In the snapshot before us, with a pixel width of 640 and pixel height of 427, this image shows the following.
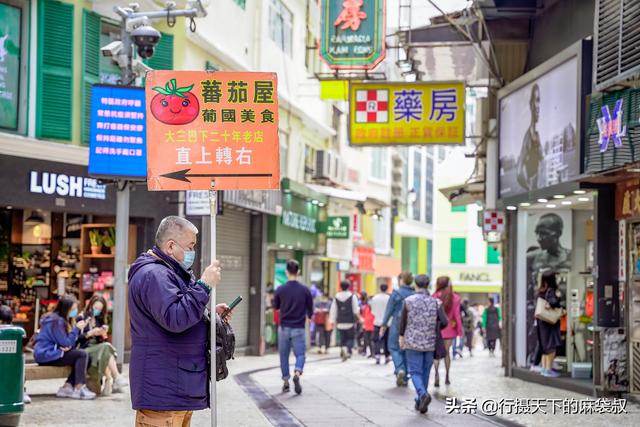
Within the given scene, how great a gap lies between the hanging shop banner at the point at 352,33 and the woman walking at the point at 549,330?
4842 mm

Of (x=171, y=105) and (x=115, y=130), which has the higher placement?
(x=115, y=130)

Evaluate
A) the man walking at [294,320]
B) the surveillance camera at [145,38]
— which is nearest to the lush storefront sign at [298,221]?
the man walking at [294,320]

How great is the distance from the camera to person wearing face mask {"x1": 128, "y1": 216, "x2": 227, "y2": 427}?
633 centimetres

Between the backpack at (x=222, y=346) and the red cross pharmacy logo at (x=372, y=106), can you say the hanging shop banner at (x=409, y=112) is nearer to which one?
the red cross pharmacy logo at (x=372, y=106)

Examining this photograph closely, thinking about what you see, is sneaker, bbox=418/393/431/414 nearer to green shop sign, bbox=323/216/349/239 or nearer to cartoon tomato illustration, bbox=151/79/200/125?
cartoon tomato illustration, bbox=151/79/200/125

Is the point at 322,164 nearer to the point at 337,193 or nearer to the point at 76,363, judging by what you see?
the point at 337,193

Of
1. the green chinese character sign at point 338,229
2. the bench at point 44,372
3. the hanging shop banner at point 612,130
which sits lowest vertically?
the bench at point 44,372

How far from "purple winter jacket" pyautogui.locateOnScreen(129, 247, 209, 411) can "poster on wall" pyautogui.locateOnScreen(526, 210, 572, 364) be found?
41.9 feet

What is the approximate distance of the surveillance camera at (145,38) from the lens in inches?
581

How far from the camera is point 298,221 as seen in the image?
1187 inches

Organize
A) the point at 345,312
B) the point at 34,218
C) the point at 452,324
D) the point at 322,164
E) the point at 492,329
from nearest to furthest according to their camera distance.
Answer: the point at 452,324
the point at 34,218
the point at 345,312
the point at 492,329
the point at 322,164

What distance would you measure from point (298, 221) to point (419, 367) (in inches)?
671

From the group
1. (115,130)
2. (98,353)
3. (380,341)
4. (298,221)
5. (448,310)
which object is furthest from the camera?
(298,221)

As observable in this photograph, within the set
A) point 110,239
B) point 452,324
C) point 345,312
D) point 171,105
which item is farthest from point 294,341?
point 345,312
